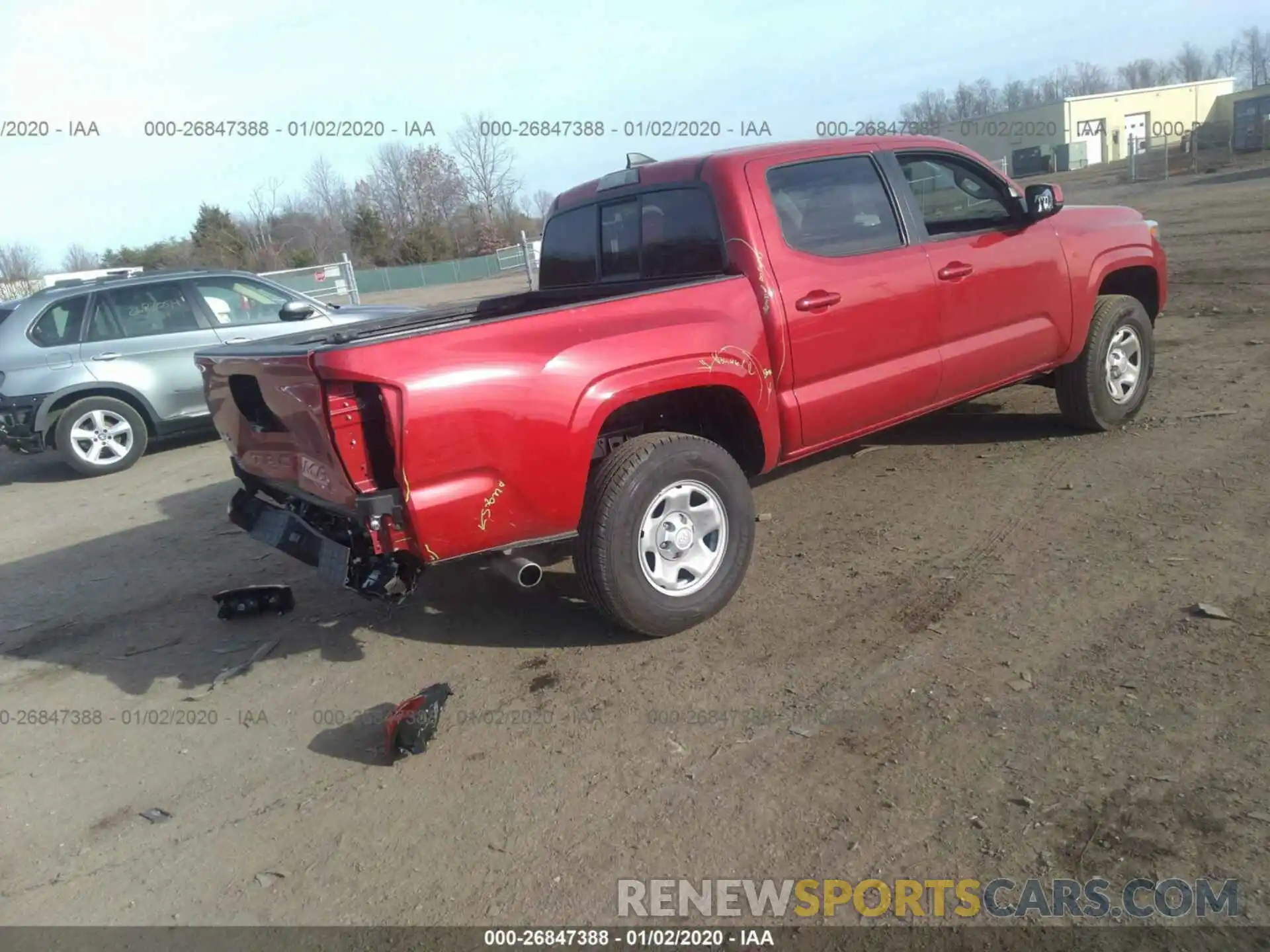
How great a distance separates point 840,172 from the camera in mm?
4871

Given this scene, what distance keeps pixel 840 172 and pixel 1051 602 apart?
234cm

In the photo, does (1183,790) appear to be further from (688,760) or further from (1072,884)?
(688,760)

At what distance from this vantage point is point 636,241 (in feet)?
16.6

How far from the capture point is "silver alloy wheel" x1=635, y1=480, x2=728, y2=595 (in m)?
4.04

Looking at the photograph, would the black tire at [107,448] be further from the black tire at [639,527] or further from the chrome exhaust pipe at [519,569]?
the black tire at [639,527]

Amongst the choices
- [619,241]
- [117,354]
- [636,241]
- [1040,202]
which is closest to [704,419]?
[636,241]

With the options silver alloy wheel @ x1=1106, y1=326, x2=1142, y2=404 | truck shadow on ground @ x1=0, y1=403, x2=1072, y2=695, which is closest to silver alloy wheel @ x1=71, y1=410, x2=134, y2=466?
truck shadow on ground @ x1=0, y1=403, x2=1072, y2=695

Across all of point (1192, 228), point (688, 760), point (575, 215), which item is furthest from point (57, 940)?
point (1192, 228)

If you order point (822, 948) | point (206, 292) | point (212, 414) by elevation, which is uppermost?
point (206, 292)

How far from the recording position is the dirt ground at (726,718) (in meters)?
2.80

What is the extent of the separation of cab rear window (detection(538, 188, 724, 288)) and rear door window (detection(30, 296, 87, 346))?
5524 millimetres

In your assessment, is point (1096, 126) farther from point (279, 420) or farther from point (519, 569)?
point (279, 420)

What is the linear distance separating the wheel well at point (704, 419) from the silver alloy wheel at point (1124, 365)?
2848 mm

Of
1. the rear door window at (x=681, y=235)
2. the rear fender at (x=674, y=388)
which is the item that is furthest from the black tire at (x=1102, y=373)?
the rear door window at (x=681, y=235)
